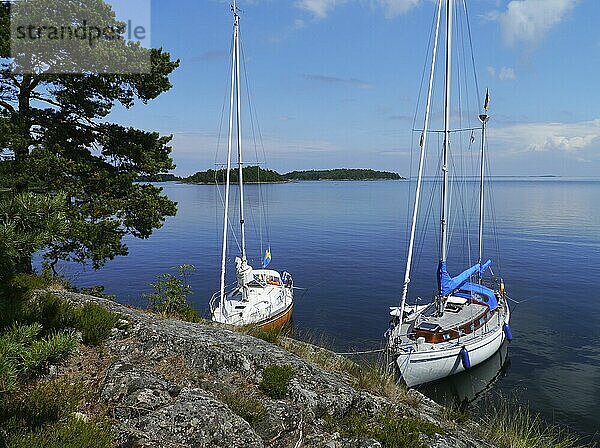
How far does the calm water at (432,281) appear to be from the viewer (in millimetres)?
20109

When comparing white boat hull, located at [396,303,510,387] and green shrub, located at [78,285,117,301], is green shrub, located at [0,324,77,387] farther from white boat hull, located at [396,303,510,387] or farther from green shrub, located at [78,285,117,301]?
white boat hull, located at [396,303,510,387]

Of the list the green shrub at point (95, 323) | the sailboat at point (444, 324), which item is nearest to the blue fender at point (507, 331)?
the sailboat at point (444, 324)

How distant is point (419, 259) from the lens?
4431cm

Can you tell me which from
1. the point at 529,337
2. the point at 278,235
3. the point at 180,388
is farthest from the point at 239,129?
the point at 278,235

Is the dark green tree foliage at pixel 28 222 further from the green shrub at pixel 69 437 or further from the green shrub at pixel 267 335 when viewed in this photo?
the green shrub at pixel 267 335

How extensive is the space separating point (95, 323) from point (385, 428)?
198 inches

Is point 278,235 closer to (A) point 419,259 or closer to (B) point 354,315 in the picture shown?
(A) point 419,259

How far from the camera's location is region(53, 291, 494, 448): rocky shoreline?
608 centimetres

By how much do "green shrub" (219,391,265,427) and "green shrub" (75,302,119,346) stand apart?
2.48 meters

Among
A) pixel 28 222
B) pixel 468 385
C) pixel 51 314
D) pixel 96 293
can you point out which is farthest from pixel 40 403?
pixel 468 385

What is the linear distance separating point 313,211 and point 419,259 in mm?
44646

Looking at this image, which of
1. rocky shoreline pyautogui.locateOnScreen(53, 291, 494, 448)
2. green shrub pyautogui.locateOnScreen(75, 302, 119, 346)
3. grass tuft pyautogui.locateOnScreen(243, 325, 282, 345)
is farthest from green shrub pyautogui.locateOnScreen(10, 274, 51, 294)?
grass tuft pyautogui.locateOnScreen(243, 325, 282, 345)

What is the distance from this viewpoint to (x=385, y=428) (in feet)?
22.3

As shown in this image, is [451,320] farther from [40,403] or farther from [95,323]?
[40,403]
